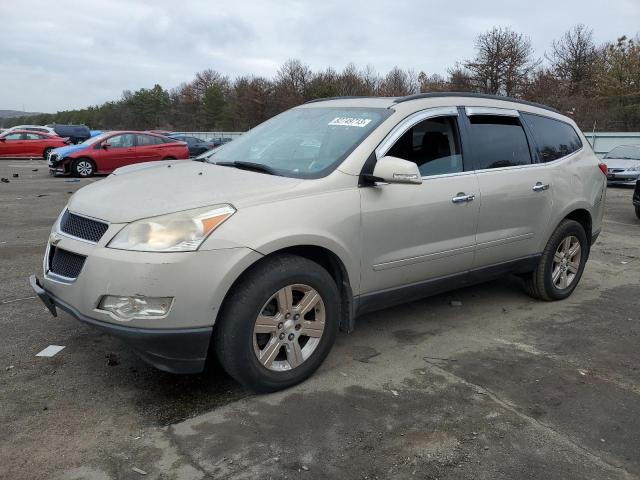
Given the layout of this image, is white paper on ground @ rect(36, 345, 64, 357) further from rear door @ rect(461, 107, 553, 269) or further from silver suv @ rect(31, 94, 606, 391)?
rear door @ rect(461, 107, 553, 269)

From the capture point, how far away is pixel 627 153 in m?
18.2

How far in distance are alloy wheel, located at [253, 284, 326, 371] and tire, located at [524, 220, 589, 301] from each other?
8.65 feet

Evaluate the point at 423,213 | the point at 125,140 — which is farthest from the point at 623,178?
the point at 423,213

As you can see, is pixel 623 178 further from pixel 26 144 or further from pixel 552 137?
pixel 26 144

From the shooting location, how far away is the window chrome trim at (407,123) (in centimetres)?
374

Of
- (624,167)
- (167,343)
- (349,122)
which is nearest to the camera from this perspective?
(167,343)

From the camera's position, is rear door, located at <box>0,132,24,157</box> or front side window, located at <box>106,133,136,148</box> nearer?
front side window, located at <box>106,133,136,148</box>

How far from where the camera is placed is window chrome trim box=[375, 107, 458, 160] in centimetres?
374

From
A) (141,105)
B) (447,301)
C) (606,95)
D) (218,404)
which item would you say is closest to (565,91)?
(606,95)

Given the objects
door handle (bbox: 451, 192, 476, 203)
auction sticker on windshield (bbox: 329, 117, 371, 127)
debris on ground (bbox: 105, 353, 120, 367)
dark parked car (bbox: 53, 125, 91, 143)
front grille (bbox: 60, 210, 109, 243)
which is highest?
dark parked car (bbox: 53, 125, 91, 143)

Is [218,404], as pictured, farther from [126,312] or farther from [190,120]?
[190,120]

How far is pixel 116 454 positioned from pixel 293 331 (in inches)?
45.5

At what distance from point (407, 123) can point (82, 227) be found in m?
2.25

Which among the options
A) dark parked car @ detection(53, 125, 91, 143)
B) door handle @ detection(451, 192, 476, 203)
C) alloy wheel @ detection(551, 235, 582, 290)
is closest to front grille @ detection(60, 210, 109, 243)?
door handle @ detection(451, 192, 476, 203)
